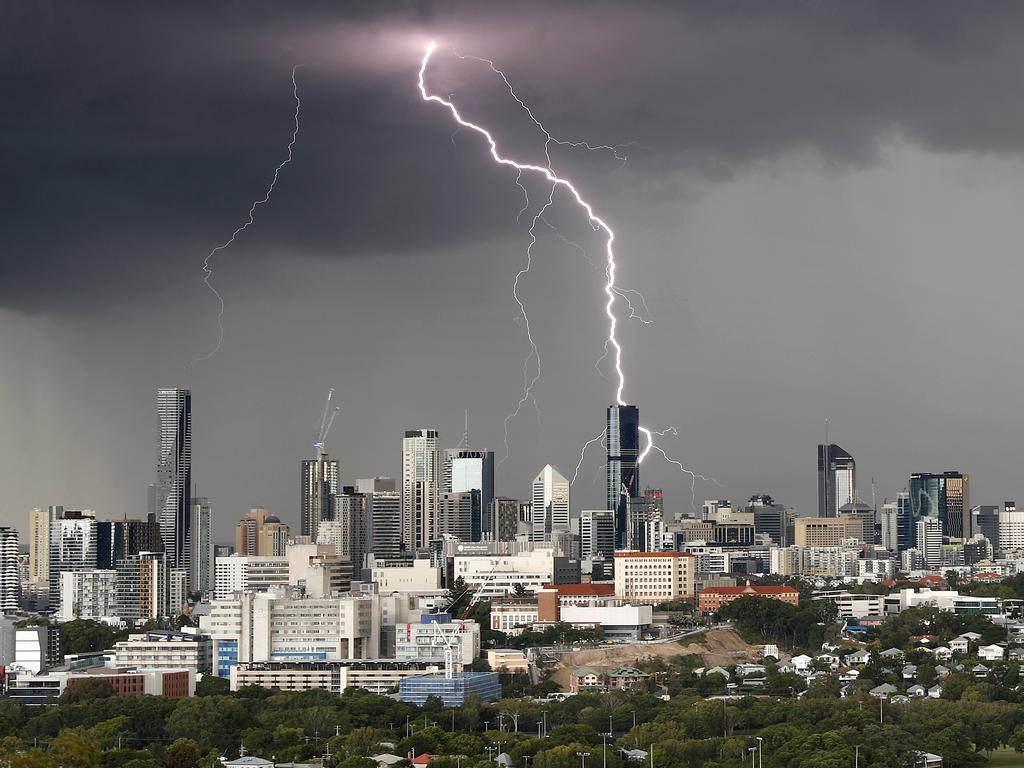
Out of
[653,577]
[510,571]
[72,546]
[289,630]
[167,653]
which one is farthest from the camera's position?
[72,546]

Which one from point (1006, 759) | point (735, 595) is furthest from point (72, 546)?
point (1006, 759)

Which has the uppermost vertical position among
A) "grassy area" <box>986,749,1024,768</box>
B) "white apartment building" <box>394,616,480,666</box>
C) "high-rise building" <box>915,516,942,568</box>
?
"high-rise building" <box>915,516,942,568</box>

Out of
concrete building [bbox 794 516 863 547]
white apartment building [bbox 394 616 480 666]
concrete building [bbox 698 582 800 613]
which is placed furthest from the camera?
concrete building [bbox 794 516 863 547]

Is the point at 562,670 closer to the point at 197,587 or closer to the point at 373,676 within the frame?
the point at 373,676

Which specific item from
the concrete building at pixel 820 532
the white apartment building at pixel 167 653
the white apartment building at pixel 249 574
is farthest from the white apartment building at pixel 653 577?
the concrete building at pixel 820 532

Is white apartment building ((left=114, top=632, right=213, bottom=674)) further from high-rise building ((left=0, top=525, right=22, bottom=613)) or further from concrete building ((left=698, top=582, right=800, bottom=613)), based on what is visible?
high-rise building ((left=0, top=525, right=22, bottom=613))

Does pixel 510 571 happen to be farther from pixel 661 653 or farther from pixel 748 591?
pixel 661 653

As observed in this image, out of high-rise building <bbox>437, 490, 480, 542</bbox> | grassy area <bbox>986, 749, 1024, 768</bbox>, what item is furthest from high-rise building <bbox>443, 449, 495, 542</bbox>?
grassy area <bbox>986, 749, 1024, 768</bbox>
